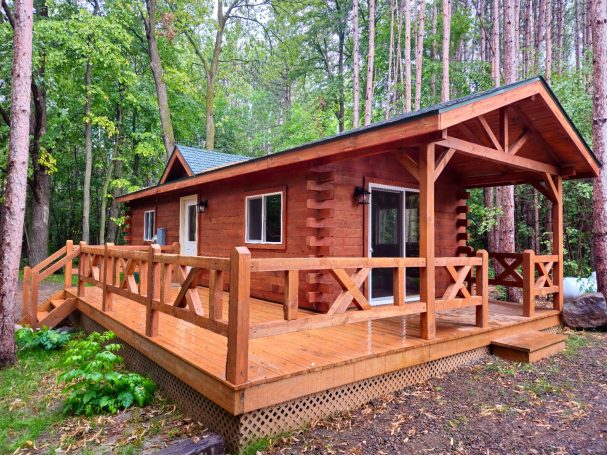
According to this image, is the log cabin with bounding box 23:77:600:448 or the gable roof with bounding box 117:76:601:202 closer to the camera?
the log cabin with bounding box 23:77:600:448

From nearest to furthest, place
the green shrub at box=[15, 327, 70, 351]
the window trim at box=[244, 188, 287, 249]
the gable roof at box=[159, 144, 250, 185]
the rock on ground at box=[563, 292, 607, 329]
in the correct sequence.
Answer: the green shrub at box=[15, 327, 70, 351] → the rock on ground at box=[563, 292, 607, 329] → the window trim at box=[244, 188, 287, 249] → the gable roof at box=[159, 144, 250, 185]

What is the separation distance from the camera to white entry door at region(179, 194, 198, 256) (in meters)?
8.65

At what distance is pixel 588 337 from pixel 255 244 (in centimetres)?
524

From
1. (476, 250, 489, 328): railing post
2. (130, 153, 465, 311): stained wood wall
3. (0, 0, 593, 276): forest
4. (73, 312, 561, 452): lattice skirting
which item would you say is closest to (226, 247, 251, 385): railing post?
(73, 312, 561, 452): lattice skirting

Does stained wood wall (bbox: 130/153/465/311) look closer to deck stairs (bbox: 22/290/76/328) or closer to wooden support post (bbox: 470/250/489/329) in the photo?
wooden support post (bbox: 470/250/489/329)

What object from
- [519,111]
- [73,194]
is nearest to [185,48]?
[73,194]

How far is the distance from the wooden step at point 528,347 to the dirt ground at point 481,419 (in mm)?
203

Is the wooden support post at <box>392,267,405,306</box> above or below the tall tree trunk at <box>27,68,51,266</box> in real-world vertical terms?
below

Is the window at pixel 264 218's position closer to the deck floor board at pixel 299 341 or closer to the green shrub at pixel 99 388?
the deck floor board at pixel 299 341

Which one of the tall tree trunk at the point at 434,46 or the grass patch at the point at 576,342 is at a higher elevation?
the tall tree trunk at the point at 434,46

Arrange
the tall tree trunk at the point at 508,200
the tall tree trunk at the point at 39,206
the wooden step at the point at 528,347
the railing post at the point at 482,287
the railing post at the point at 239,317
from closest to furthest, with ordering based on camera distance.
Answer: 1. the railing post at the point at 239,317
2. the wooden step at the point at 528,347
3. the railing post at the point at 482,287
4. the tall tree trunk at the point at 508,200
5. the tall tree trunk at the point at 39,206

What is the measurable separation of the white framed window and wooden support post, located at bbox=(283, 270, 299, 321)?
27.0ft

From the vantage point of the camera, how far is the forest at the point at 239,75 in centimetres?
1127

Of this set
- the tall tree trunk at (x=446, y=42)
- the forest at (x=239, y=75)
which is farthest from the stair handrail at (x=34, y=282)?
the tall tree trunk at (x=446, y=42)
